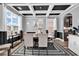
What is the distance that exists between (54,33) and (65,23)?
851mm

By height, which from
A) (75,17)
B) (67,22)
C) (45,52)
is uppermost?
(75,17)

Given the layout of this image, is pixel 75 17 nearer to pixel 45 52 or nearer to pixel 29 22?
pixel 45 52

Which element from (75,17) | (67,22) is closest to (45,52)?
(75,17)

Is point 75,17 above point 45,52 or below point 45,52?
above

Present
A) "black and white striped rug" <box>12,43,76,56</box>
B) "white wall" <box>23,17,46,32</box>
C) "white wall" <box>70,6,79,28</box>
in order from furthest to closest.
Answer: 1. "white wall" <box>23,17,46,32</box>
2. "white wall" <box>70,6,79,28</box>
3. "black and white striped rug" <box>12,43,76,56</box>

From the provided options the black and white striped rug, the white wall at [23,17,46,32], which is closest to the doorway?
the black and white striped rug

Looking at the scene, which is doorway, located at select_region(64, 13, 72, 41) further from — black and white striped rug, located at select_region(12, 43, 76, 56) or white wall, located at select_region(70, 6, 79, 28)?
black and white striped rug, located at select_region(12, 43, 76, 56)

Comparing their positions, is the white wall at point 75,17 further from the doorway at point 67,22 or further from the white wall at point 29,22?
the white wall at point 29,22

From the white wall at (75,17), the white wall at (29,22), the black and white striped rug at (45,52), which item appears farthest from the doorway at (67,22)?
the white wall at (29,22)

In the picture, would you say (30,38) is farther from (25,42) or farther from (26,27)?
(26,27)

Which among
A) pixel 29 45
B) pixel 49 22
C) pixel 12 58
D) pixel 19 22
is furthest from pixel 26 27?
→ pixel 12 58

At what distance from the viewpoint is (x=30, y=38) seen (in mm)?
5359

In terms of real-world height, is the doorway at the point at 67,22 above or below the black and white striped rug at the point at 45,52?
above

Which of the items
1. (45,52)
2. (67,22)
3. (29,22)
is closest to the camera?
(45,52)
